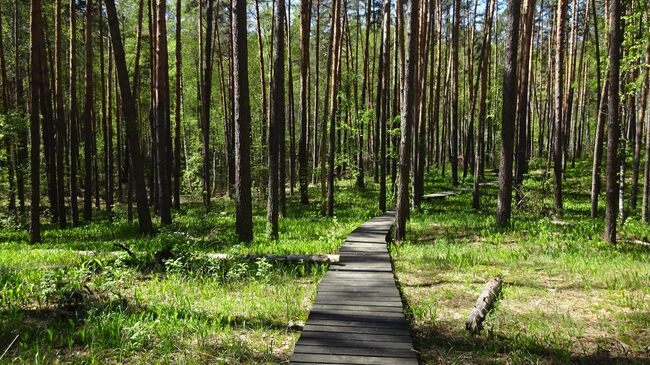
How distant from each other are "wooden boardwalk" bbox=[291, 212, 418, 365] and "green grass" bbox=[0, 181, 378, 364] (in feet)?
0.92

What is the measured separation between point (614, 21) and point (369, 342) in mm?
8896

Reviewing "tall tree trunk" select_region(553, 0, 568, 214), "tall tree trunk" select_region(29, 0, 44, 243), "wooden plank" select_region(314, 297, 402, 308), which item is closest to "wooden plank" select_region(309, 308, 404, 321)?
"wooden plank" select_region(314, 297, 402, 308)

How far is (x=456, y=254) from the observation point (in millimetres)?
8430

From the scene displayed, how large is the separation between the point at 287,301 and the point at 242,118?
5269 mm

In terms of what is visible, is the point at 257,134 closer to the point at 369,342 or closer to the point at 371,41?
the point at 371,41

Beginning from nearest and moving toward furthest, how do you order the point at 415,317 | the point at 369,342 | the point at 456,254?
the point at 369,342
the point at 415,317
the point at 456,254

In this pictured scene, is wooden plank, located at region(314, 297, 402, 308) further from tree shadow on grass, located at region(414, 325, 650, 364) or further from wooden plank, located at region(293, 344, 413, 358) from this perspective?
wooden plank, located at region(293, 344, 413, 358)

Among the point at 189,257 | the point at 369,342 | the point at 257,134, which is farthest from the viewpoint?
the point at 257,134

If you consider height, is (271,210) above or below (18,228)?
above

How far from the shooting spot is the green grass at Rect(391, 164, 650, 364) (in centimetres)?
440

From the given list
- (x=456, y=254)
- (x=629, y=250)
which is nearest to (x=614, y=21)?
(x=629, y=250)

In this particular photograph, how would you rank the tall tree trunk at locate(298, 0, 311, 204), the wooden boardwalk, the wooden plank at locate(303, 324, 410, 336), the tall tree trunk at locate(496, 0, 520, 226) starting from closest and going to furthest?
1. the wooden boardwalk
2. the wooden plank at locate(303, 324, 410, 336)
3. the tall tree trunk at locate(496, 0, 520, 226)
4. the tall tree trunk at locate(298, 0, 311, 204)

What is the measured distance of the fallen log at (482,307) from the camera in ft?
15.8

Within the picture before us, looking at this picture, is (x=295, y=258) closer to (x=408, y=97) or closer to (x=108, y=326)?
(x=108, y=326)
